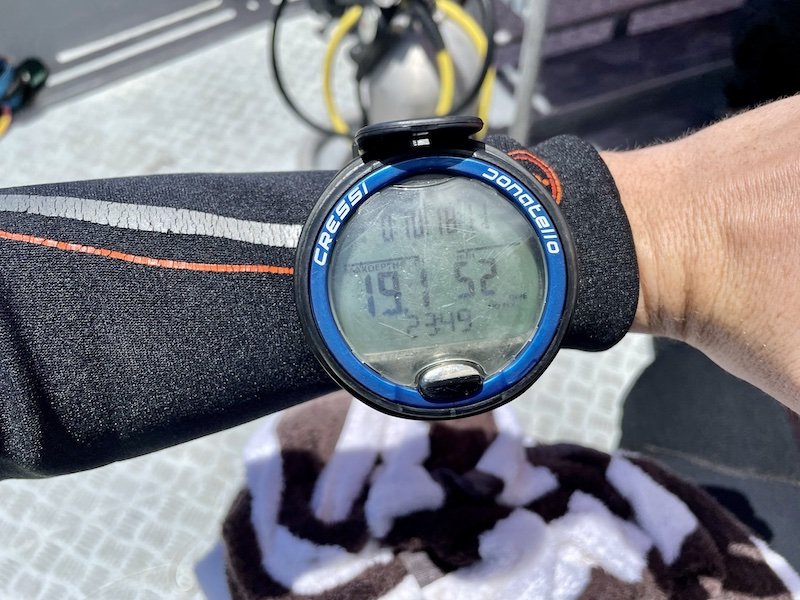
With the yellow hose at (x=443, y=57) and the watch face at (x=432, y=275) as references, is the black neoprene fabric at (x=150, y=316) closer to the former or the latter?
the watch face at (x=432, y=275)

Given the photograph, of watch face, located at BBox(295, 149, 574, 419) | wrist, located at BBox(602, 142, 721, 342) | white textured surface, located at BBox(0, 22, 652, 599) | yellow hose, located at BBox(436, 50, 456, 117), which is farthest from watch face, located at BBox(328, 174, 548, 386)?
yellow hose, located at BBox(436, 50, 456, 117)

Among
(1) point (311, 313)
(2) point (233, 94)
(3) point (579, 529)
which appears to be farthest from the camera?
(2) point (233, 94)

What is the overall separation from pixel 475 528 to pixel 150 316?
44cm

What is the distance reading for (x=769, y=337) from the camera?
66 cm

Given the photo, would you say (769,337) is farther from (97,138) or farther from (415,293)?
(97,138)

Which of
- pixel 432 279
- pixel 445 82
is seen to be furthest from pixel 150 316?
pixel 445 82

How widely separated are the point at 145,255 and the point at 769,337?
2.13 ft

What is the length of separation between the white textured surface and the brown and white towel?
33 cm

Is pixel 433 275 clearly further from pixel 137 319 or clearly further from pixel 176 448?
pixel 176 448

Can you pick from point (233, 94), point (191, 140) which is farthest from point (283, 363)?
point (233, 94)

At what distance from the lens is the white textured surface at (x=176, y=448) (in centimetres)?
106

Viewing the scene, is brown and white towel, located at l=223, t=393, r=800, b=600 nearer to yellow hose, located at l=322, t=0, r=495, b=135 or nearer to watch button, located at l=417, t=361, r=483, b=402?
watch button, located at l=417, t=361, r=483, b=402

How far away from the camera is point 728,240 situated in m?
0.72

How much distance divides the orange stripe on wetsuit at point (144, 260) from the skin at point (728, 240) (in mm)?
436
